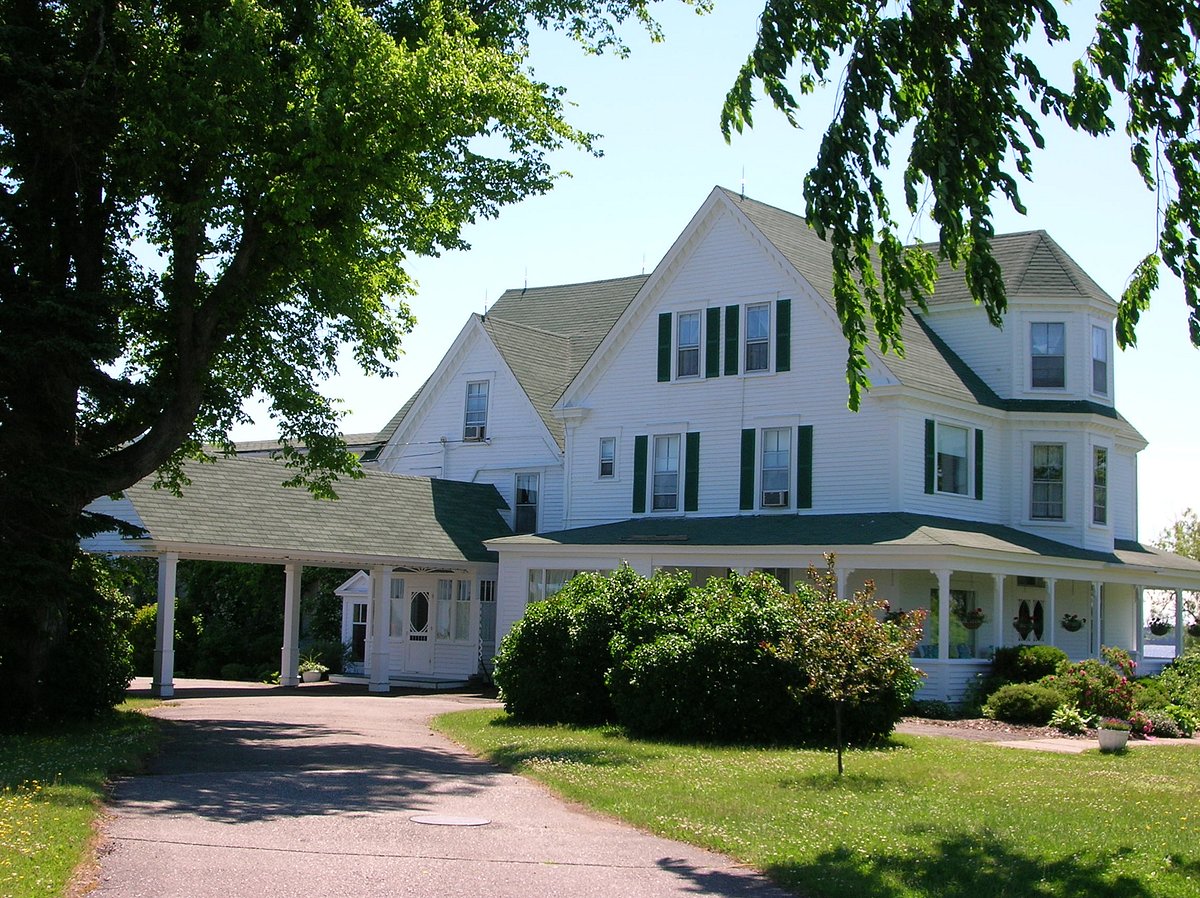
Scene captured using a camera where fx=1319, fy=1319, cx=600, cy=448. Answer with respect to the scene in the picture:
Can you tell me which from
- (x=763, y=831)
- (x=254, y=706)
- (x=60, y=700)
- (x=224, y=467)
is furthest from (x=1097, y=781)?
(x=224, y=467)

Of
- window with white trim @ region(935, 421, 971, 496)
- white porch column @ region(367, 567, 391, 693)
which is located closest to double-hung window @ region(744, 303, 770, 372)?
window with white trim @ region(935, 421, 971, 496)

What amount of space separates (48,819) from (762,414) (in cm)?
2228

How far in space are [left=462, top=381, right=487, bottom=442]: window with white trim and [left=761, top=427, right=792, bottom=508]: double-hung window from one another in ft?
32.7

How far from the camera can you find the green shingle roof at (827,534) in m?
26.7

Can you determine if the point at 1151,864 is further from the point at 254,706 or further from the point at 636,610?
the point at 254,706

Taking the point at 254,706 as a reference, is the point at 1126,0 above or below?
above

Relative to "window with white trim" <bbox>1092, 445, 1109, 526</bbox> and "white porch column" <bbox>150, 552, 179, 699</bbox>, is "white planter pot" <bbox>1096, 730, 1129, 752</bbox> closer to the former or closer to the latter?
"window with white trim" <bbox>1092, 445, 1109, 526</bbox>

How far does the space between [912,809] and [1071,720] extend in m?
10.9

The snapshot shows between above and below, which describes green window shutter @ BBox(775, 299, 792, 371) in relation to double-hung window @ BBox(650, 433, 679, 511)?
above

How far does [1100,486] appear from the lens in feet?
106

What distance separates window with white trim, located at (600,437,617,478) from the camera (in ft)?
111

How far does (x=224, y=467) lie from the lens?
29766 mm

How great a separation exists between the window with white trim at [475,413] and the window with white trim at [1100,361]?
1648 centimetres

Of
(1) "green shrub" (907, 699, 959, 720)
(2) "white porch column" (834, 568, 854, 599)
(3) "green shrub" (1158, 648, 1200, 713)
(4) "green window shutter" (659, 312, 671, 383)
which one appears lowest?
(1) "green shrub" (907, 699, 959, 720)
